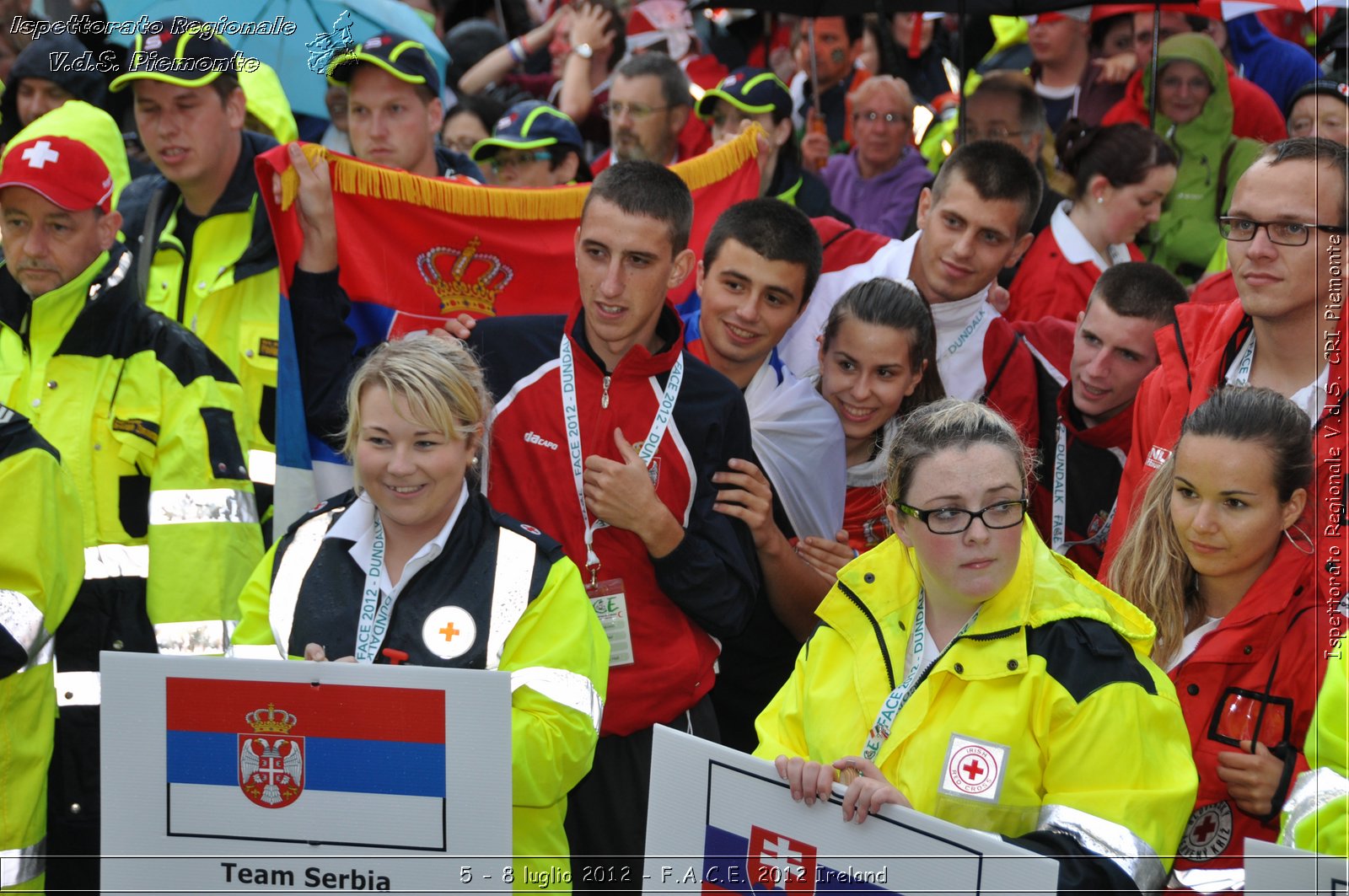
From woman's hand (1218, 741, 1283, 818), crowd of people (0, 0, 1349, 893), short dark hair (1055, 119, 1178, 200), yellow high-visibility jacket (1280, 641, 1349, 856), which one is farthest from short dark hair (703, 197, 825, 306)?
yellow high-visibility jacket (1280, 641, 1349, 856)

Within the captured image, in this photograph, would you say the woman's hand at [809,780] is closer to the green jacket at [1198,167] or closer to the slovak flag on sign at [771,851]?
the slovak flag on sign at [771,851]

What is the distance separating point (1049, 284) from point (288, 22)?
3.39 meters

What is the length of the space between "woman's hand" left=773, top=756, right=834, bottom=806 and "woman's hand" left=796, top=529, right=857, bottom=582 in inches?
62.5

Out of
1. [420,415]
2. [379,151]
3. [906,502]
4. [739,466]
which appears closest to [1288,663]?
[906,502]

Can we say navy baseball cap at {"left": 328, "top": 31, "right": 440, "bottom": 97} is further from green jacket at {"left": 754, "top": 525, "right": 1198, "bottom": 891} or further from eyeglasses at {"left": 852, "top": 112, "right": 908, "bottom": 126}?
green jacket at {"left": 754, "top": 525, "right": 1198, "bottom": 891}

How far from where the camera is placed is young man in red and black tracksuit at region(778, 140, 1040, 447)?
5.21m

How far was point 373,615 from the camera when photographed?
345cm

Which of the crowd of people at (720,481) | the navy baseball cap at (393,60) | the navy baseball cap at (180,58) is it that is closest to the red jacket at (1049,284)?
the crowd of people at (720,481)

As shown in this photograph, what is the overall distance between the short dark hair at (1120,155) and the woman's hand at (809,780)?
13.0ft

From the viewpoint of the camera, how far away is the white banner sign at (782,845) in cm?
267

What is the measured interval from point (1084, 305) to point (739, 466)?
7.88ft

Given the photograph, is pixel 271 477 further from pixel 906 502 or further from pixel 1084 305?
pixel 1084 305

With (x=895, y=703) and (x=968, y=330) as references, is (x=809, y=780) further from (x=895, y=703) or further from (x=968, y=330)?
(x=968, y=330)

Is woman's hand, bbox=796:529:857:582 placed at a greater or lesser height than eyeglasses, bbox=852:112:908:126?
lesser
